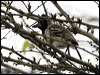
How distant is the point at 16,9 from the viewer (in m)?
3.12

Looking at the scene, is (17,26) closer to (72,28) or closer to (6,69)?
(6,69)

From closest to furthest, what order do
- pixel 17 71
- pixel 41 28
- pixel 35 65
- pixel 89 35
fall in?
1. pixel 17 71
2. pixel 35 65
3. pixel 89 35
4. pixel 41 28

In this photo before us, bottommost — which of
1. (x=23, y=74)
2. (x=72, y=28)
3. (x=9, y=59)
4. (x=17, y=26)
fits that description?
(x=23, y=74)

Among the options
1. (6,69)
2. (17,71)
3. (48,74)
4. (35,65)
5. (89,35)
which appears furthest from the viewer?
(89,35)

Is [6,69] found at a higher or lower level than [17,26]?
lower

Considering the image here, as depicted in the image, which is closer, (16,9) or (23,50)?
(23,50)

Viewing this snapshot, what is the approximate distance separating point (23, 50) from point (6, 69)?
394 millimetres

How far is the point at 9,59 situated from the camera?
2.44 m

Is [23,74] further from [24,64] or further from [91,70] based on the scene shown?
[91,70]

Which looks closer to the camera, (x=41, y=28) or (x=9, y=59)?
(x=9, y=59)

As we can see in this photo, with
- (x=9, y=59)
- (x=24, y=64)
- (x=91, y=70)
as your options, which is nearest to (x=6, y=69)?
(x=9, y=59)

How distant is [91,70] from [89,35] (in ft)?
1.91

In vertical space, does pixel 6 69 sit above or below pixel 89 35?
below

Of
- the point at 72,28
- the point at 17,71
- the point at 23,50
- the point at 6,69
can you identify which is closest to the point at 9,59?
the point at 23,50
